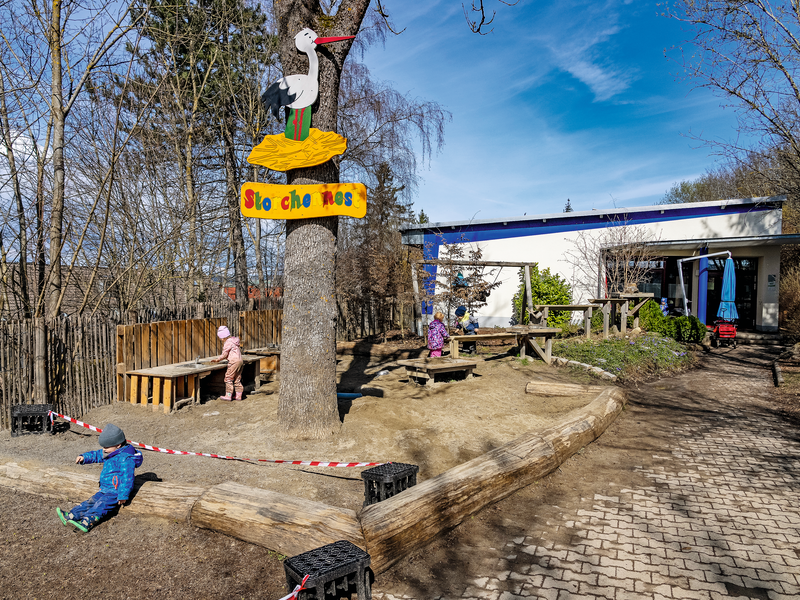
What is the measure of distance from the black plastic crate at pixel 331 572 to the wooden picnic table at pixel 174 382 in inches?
210

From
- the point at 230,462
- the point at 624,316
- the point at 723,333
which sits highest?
the point at 624,316

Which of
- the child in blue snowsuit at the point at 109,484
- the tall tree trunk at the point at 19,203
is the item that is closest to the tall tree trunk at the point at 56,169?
the tall tree trunk at the point at 19,203

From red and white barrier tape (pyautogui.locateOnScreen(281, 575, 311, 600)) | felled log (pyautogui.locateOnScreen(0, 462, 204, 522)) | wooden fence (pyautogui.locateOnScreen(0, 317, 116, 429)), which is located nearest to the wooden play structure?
wooden fence (pyautogui.locateOnScreen(0, 317, 116, 429))

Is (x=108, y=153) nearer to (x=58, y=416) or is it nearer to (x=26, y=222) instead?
(x=26, y=222)

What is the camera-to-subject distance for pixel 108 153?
9289 millimetres

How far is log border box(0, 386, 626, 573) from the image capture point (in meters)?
3.29

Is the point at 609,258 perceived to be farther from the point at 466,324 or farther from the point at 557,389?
the point at 557,389

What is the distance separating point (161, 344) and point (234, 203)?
21.6ft

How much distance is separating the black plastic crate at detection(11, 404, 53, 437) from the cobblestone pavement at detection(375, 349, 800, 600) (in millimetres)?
5245

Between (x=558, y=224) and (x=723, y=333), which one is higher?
(x=558, y=224)

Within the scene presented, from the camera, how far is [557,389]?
831 centimetres

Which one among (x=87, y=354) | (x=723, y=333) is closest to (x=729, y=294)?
(x=723, y=333)

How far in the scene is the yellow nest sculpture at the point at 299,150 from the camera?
233 inches

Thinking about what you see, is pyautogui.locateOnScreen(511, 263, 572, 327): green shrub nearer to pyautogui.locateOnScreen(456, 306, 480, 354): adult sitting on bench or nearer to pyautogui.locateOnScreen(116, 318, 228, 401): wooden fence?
pyautogui.locateOnScreen(456, 306, 480, 354): adult sitting on bench
